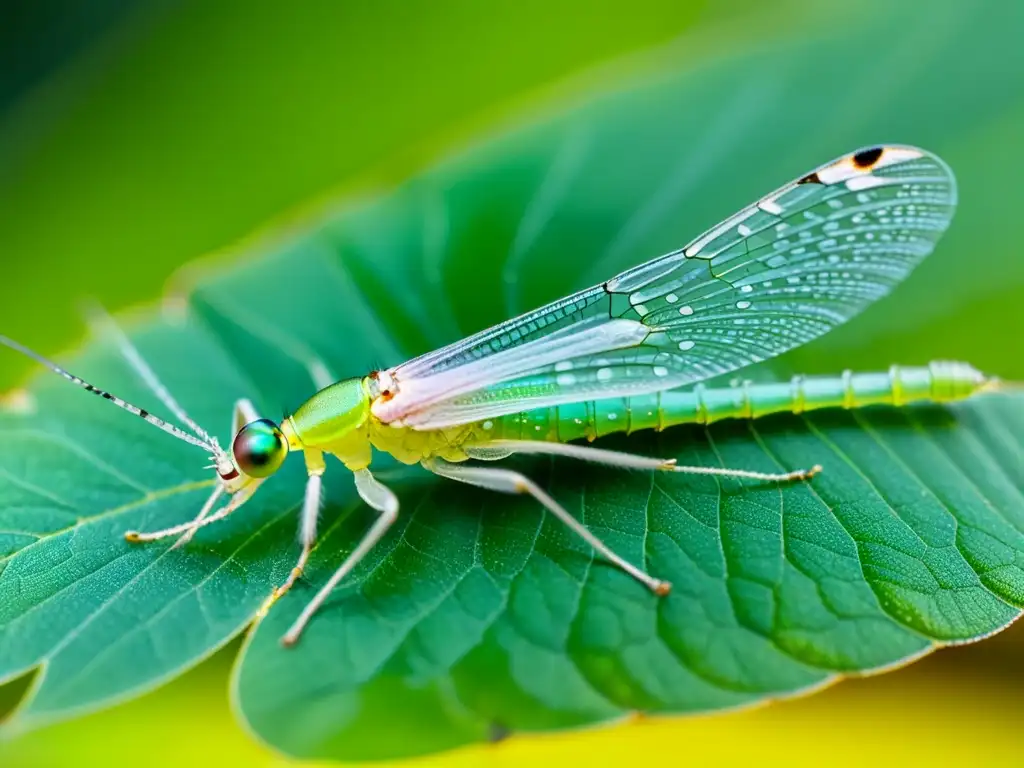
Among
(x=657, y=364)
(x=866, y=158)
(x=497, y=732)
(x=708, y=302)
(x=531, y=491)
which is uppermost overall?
(x=866, y=158)

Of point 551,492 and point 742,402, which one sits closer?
point 551,492

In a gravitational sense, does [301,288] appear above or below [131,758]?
above

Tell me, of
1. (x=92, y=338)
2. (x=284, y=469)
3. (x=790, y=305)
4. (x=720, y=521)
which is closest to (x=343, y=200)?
(x=92, y=338)

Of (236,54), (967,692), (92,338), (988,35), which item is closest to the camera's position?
(967,692)

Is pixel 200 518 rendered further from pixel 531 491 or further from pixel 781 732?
pixel 781 732

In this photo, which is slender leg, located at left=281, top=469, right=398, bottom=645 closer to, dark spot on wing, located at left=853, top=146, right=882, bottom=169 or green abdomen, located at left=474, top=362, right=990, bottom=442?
green abdomen, located at left=474, top=362, right=990, bottom=442

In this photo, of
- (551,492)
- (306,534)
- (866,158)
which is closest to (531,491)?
(551,492)

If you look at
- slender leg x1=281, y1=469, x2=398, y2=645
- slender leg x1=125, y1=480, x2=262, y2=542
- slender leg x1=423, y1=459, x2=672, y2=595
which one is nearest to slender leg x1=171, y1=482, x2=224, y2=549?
slender leg x1=125, y1=480, x2=262, y2=542

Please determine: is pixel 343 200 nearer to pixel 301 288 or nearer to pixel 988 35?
pixel 301 288
